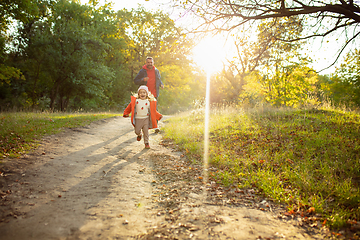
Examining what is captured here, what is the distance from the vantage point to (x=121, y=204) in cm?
292

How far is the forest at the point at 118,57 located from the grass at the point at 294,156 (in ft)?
6.73

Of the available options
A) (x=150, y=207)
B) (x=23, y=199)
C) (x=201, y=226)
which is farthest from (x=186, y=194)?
(x=23, y=199)

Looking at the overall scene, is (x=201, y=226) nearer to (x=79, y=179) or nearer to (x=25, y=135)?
(x=79, y=179)

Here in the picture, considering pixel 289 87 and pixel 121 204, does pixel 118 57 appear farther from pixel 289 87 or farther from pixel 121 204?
pixel 121 204

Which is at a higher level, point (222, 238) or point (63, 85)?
point (63, 85)

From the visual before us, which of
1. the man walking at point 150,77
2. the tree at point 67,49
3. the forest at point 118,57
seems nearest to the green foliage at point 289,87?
the forest at point 118,57

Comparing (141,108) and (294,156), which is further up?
(141,108)

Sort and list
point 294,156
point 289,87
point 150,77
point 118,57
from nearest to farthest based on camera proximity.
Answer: point 294,156, point 150,77, point 289,87, point 118,57

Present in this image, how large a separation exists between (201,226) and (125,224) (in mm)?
913

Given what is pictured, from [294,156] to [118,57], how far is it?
80.9ft

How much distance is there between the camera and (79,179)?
3.65m

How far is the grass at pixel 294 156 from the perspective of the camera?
10.2 ft

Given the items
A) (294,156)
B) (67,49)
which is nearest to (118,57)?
(67,49)

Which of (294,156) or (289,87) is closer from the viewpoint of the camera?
(294,156)
